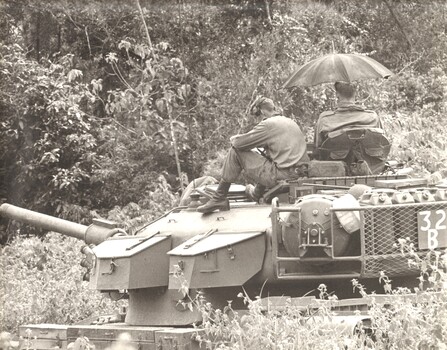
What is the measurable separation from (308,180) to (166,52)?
1062 cm

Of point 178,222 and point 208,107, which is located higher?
point 208,107

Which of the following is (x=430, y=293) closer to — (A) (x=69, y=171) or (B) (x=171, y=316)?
(B) (x=171, y=316)

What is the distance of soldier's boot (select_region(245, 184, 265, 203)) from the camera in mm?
10719

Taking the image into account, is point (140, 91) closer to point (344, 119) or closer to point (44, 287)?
point (44, 287)

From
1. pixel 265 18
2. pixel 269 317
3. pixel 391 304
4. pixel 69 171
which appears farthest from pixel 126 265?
pixel 265 18

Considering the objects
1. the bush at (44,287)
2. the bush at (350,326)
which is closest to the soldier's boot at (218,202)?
the bush at (350,326)

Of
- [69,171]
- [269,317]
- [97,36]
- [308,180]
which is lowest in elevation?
[269,317]

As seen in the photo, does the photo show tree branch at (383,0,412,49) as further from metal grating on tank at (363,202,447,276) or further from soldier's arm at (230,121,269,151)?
metal grating on tank at (363,202,447,276)

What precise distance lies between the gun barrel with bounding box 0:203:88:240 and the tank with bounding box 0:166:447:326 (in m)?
1.49

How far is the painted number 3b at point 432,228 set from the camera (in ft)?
30.3

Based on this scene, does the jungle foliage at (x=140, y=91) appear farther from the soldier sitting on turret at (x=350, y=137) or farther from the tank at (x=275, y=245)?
the tank at (x=275, y=245)

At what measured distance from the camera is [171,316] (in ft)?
32.9

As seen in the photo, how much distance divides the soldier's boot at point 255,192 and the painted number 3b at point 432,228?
6.39 feet

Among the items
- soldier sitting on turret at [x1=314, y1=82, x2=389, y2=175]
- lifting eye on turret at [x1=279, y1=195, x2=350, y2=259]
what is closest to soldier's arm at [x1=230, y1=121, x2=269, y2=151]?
soldier sitting on turret at [x1=314, y1=82, x2=389, y2=175]
